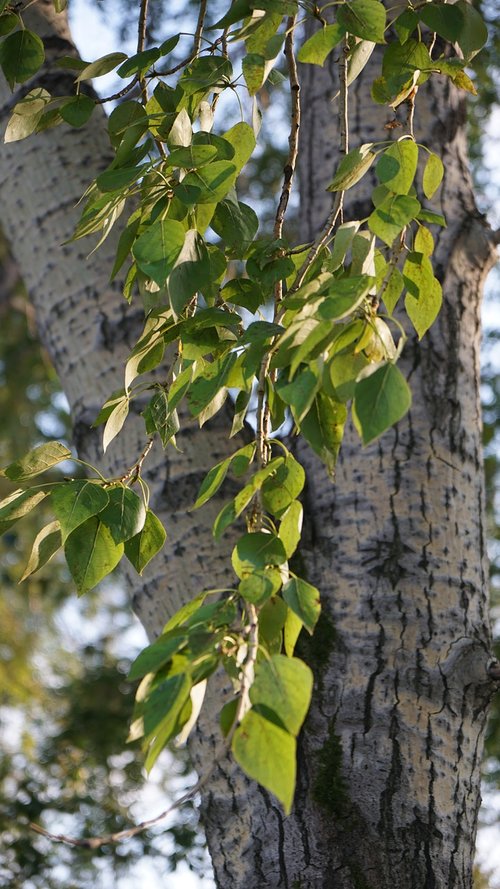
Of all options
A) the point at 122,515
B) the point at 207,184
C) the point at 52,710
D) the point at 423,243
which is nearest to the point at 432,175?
the point at 423,243

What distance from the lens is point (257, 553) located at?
2.78ft

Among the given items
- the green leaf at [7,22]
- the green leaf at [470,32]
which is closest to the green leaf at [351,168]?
the green leaf at [470,32]

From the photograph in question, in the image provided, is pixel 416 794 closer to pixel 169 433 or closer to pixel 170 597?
pixel 170 597

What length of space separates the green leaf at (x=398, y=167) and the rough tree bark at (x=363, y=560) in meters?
0.63

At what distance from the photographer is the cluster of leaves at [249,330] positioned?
762mm

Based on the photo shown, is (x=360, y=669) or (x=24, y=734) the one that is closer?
(x=360, y=669)

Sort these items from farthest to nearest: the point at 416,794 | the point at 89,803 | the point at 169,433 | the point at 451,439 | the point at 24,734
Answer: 1. the point at 24,734
2. the point at 89,803
3. the point at 451,439
4. the point at 416,794
5. the point at 169,433

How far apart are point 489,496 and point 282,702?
2983 mm

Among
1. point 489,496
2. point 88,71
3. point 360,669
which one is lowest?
point 360,669

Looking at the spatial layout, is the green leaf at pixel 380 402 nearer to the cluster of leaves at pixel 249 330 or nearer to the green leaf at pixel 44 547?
the cluster of leaves at pixel 249 330

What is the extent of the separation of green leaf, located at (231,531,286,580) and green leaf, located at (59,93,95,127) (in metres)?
0.63

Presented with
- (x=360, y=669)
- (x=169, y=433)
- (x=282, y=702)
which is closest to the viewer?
(x=282, y=702)

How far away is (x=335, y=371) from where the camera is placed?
85 centimetres

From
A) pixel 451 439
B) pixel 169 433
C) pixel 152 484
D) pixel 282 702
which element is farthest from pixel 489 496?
pixel 282 702
